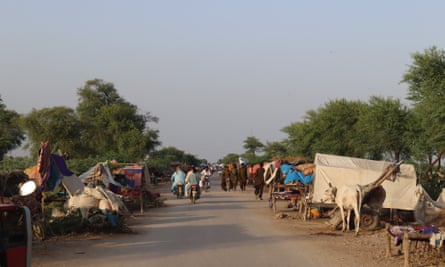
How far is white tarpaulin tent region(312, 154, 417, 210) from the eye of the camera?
768 inches

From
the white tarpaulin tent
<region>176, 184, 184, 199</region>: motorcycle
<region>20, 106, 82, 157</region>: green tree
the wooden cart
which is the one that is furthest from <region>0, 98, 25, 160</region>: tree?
the white tarpaulin tent

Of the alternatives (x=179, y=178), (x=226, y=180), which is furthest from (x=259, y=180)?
(x=226, y=180)

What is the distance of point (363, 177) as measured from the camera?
2061cm

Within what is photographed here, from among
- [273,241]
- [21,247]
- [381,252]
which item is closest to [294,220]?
[273,241]

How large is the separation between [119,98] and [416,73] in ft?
171

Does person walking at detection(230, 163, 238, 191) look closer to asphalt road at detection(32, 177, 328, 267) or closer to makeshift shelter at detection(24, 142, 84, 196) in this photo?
asphalt road at detection(32, 177, 328, 267)

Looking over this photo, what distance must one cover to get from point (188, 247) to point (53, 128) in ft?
167

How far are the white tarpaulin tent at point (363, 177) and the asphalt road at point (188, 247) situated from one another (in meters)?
2.74

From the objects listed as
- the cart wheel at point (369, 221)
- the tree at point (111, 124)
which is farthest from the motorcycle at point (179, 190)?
the tree at point (111, 124)

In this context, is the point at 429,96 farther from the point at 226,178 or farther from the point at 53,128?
the point at 53,128

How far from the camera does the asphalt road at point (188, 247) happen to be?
11.5 metres

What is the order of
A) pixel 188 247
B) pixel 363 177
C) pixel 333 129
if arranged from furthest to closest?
pixel 333 129 < pixel 363 177 < pixel 188 247

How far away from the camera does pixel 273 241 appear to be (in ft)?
48.3

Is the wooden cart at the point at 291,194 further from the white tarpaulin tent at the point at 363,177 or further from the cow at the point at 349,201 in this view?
the cow at the point at 349,201
